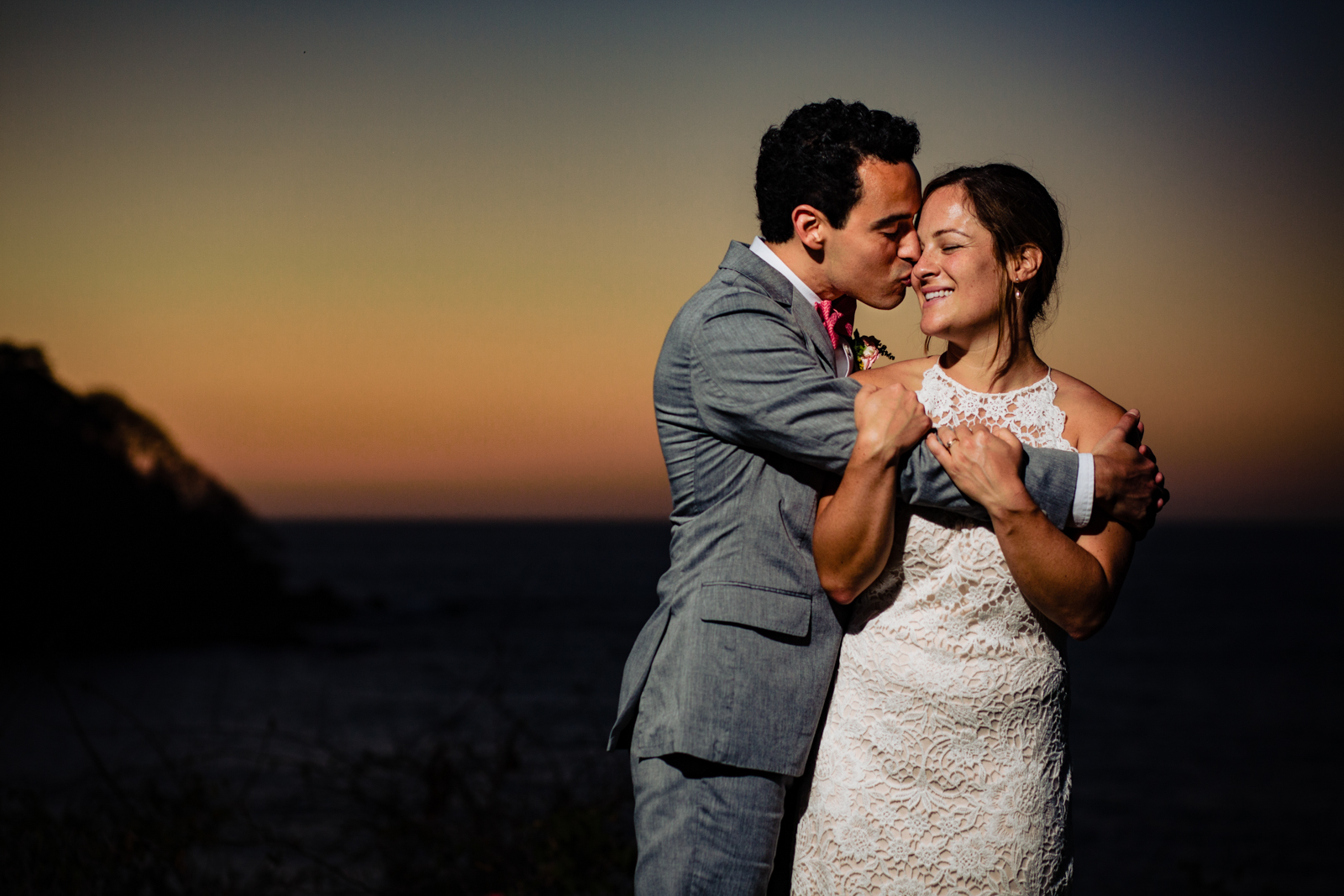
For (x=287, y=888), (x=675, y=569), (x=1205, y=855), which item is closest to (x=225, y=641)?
(x=1205, y=855)

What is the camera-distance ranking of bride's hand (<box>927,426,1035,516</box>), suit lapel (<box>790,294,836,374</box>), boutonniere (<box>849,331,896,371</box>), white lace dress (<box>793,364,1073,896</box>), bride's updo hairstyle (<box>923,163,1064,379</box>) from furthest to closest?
boutonniere (<box>849,331,896,371</box>) < suit lapel (<box>790,294,836,374</box>) < bride's updo hairstyle (<box>923,163,1064,379</box>) < white lace dress (<box>793,364,1073,896</box>) < bride's hand (<box>927,426,1035,516</box>)

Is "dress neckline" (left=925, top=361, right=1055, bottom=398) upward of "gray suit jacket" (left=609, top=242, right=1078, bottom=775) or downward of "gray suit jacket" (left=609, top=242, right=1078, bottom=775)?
upward

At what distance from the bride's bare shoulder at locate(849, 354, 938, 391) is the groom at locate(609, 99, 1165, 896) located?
0.10 metres

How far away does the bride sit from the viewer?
214 centimetres

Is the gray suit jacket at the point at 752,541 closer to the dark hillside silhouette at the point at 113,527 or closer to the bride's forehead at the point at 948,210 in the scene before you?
the bride's forehead at the point at 948,210

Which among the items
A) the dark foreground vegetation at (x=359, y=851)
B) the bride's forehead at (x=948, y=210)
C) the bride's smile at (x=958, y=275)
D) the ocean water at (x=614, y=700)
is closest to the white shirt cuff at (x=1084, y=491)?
the bride's smile at (x=958, y=275)

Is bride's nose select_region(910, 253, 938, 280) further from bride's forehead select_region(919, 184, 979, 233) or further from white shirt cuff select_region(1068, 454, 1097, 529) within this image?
white shirt cuff select_region(1068, 454, 1097, 529)

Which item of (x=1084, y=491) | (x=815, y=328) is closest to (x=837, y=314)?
(x=815, y=328)

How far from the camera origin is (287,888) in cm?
435

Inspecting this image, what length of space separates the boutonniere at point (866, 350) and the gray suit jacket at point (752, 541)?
12.4 inches

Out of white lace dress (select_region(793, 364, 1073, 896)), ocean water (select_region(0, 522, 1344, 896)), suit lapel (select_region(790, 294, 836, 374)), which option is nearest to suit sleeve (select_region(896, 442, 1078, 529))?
white lace dress (select_region(793, 364, 1073, 896))

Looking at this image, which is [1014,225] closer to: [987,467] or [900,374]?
[900,374]

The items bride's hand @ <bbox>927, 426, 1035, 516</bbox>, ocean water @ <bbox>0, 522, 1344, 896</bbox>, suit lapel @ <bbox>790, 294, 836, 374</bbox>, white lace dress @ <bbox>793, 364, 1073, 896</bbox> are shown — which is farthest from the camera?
ocean water @ <bbox>0, 522, 1344, 896</bbox>

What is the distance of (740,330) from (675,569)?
0.56 m
